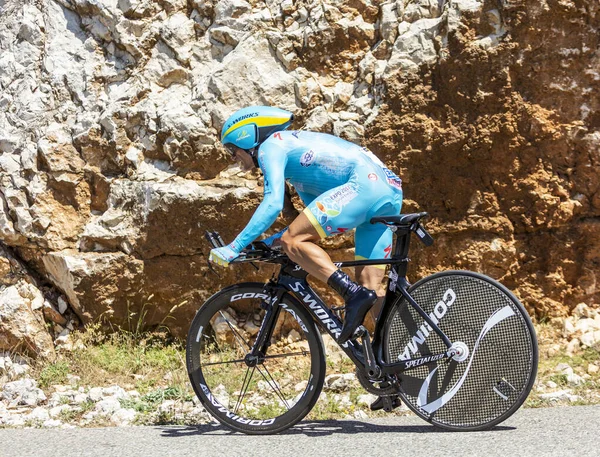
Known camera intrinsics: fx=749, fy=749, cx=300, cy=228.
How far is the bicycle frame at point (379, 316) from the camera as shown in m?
4.17

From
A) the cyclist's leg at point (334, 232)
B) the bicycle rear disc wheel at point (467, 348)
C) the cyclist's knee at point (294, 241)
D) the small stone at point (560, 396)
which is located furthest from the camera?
the small stone at point (560, 396)

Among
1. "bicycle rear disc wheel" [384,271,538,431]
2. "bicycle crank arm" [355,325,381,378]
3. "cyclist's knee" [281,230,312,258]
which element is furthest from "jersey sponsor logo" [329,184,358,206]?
"bicycle crank arm" [355,325,381,378]

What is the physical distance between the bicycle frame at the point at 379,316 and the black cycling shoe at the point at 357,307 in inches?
5.2

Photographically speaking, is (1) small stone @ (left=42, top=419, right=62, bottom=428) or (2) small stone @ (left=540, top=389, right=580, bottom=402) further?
(1) small stone @ (left=42, top=419, right=62, bottom=428)

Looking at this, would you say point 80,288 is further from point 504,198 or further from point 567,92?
point 567,92

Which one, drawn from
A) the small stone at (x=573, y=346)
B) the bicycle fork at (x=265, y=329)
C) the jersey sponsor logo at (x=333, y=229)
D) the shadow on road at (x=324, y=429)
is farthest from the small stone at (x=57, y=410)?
the small stone at (x=573, y=346)

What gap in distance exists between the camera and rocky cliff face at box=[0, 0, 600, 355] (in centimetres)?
577

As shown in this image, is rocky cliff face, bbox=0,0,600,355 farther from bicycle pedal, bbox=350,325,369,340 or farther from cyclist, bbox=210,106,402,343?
bicycle pedal, bbox=350,325,369,340

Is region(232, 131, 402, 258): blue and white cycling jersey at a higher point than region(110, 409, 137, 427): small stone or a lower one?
higher

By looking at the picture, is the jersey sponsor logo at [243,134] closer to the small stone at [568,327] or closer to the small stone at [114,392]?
the small stone at [114,392]

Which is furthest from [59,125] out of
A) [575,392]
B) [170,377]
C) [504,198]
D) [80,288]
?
[575,392]

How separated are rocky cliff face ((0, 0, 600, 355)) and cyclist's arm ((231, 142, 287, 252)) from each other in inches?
68.5

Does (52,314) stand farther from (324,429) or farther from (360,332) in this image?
(360,332)

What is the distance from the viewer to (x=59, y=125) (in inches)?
261
